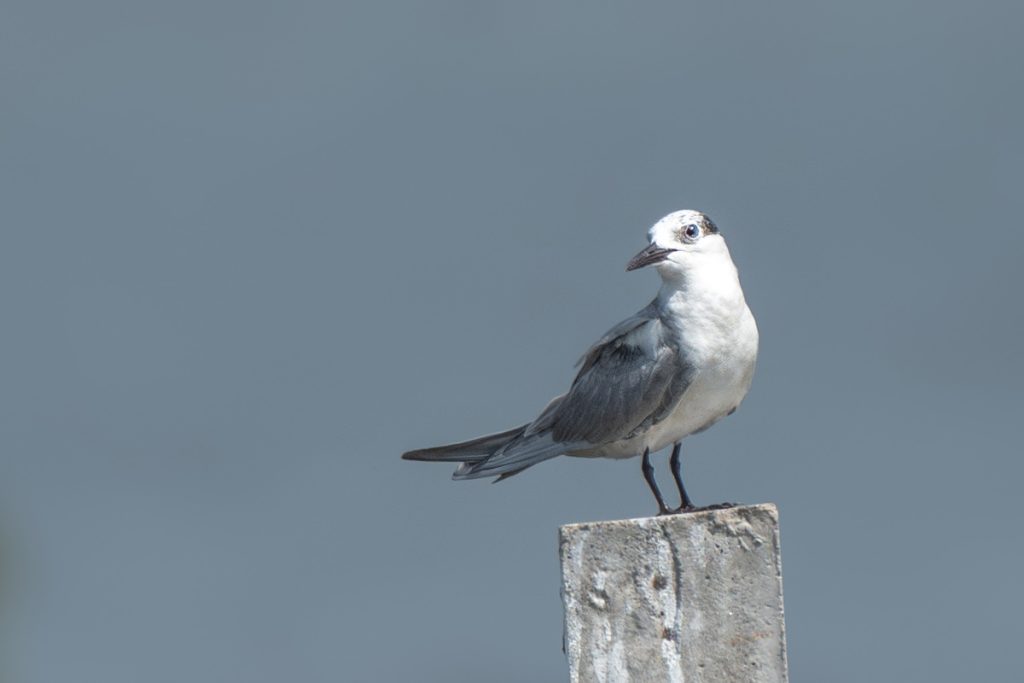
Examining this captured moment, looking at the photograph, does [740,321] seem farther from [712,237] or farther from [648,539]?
[648,539]

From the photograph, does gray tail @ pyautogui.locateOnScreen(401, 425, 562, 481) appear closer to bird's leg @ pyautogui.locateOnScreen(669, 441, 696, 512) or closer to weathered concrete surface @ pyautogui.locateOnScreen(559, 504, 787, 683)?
bird's leg @ pyautogui.locateOnScreen(669, 441, 696, 512)

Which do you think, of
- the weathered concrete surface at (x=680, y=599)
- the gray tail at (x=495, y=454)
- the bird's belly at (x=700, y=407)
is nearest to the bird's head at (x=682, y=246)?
the bird's belly at (x=700, y=407)

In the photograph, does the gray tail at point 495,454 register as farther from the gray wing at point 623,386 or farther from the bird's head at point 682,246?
the bird's head at point 682,246

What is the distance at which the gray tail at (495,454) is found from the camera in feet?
29.6

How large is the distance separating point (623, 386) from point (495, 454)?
1.00m

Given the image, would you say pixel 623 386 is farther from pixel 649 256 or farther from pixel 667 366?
pixel 649 256

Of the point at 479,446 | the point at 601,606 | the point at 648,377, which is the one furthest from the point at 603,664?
the point at 479,446

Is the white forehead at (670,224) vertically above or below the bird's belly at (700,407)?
above

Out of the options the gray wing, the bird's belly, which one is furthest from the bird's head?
the bird's belly

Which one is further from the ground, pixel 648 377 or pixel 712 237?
pixel 712 237

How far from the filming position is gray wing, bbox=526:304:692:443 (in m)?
8.45

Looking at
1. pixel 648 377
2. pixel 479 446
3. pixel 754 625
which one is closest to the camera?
pixel 754 625

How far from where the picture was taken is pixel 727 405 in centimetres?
871

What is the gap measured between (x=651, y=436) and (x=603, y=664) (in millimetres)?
2355
